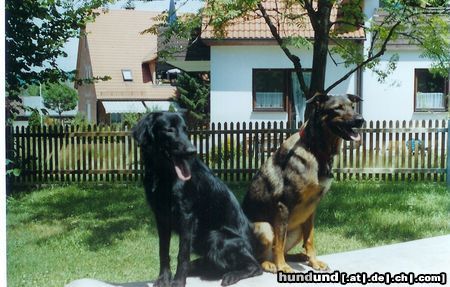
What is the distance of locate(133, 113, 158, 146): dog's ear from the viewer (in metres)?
2.44

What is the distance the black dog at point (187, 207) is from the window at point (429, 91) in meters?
1.32

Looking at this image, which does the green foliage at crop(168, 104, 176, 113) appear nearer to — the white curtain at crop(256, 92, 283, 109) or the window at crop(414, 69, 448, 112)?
the white curtain at crop(256, 92, 283, 109)

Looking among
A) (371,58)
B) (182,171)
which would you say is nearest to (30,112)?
(182,171)

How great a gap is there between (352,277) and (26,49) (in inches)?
89.4

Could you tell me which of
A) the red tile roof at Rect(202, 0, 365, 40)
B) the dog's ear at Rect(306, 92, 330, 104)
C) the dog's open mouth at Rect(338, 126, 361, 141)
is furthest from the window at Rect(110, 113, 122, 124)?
the dog's open mouth at Rect(338, 126, 361, 141)

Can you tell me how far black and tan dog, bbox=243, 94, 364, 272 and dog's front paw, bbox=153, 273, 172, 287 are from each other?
53cm

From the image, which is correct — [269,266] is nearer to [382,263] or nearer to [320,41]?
[382,263]

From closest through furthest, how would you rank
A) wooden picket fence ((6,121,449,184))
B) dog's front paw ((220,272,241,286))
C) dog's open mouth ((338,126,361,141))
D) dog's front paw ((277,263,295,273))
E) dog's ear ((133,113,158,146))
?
1. dog's ear ((133,113,158,146))
2. dog's open mouth ((338,126,361,141))
3. dog's front paw ((220,272,241,286))
4. dog's front paw ((277,263,295,273))
5. wooden picket fence ((6,121,449,184))

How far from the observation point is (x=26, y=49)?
3215 mm

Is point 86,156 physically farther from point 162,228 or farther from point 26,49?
point 162,228

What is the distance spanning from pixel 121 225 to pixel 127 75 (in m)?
0.98

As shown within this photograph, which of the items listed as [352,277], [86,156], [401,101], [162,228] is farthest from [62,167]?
[401,101]

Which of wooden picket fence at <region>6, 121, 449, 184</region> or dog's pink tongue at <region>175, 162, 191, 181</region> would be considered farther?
wooden picket fence at <region>6, 121, 449, 184</region>

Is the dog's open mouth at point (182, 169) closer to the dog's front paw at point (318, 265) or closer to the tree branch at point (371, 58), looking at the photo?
the dog's front paw at point (318, 265)
